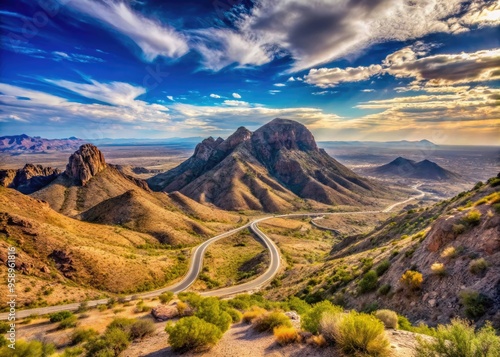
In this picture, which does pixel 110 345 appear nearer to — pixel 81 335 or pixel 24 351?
pixel 24 351

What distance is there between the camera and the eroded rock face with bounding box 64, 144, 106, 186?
393 feet

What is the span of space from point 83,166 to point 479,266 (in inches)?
5624

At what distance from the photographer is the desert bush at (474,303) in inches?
416

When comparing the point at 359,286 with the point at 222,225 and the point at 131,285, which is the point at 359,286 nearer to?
the point at 131,285

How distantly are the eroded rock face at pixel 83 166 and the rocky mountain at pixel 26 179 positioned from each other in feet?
55.8

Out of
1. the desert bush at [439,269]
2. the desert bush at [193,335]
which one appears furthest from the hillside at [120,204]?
the desert bush at [439,269]

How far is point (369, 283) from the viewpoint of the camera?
20422 mm

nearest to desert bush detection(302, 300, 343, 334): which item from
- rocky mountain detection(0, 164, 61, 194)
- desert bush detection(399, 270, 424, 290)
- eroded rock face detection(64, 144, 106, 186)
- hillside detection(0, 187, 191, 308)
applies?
desert bush detection(399, 270, 424, 290)

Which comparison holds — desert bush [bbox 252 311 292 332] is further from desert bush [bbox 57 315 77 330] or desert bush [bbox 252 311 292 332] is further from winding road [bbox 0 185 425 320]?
winding road [bbox 0 185 425 320]

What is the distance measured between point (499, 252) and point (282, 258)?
6296 cm

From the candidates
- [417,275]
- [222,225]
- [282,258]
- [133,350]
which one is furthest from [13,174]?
[417,275]

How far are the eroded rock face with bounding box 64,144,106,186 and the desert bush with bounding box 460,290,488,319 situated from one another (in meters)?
139

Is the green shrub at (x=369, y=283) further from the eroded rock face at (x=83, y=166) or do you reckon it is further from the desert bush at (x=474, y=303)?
the eroded rock face at (x=83, y=166)

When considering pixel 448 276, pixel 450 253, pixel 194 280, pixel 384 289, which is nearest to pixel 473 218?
pixel 450 253
